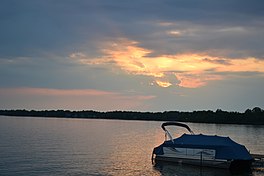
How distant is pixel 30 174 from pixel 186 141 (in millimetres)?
16288

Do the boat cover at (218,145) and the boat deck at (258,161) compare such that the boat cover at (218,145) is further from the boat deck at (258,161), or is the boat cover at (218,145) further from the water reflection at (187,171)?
the boat deck at (258,161)

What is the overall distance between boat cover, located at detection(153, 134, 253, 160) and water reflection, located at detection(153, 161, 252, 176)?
1393mm

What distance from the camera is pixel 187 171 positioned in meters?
37.1

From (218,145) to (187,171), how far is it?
3963 millimetres

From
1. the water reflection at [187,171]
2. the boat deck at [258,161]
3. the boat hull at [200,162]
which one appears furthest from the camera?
the boat deck at [258,161]

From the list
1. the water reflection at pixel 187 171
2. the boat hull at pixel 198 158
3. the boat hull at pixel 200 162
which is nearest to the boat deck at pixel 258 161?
the boat hull at pixel 198 158

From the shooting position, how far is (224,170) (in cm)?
3747

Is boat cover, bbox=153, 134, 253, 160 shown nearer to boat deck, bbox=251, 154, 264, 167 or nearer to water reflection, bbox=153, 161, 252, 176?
water reflection, bbox=153, 161, 252, 176

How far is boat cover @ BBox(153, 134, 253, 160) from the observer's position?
36875 mm

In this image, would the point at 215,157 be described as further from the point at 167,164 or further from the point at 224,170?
the point at 167,164

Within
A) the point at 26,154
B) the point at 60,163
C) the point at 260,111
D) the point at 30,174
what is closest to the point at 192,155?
the point at 60,163

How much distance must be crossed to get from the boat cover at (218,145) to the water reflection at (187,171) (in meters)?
1.39

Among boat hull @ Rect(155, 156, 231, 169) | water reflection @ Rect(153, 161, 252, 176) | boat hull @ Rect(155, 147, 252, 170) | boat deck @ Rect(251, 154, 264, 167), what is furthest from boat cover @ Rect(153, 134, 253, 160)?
boat deck @ Rect(251, 154, 264, 167)

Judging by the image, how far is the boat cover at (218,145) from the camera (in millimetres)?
36875
